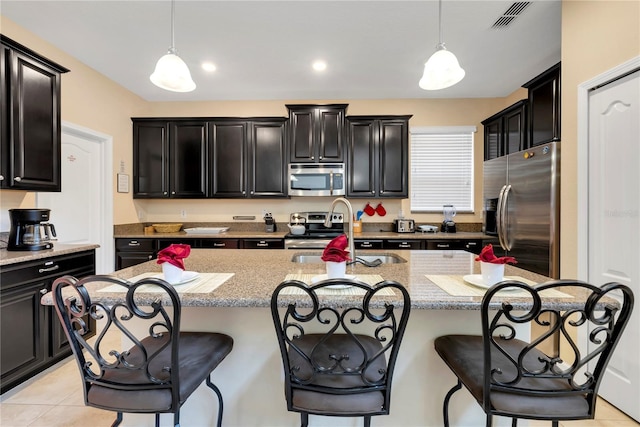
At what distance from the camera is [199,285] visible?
4.31 ft

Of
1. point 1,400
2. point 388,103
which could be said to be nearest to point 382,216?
point 388,103

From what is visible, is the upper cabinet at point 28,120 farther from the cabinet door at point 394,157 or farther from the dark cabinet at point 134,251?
the cabinet door at point 394,157

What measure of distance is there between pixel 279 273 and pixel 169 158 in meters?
3.25

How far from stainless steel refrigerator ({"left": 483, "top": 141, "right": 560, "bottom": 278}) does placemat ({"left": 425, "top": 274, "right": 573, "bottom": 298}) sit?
51.4 inches

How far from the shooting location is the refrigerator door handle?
2.96 m

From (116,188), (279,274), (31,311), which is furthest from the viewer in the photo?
(116,188)

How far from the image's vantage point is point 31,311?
215cm

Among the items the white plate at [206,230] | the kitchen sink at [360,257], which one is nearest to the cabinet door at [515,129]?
the kitchen sink at [360,257]

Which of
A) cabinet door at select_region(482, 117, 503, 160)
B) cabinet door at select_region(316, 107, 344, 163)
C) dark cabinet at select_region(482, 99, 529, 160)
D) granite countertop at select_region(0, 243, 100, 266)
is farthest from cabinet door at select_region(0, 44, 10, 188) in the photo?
cabinet door at select_region(482, 117, 503, 160)

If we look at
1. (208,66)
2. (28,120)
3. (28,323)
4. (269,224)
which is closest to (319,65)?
(208,66)

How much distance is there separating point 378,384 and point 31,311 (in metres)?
2.56

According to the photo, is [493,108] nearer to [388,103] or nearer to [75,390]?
[388,103]

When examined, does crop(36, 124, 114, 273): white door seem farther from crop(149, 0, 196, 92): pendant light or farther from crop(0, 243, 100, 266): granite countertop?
crop(149, 0, 196, 92): pendant light

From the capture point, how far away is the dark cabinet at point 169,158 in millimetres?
4000
